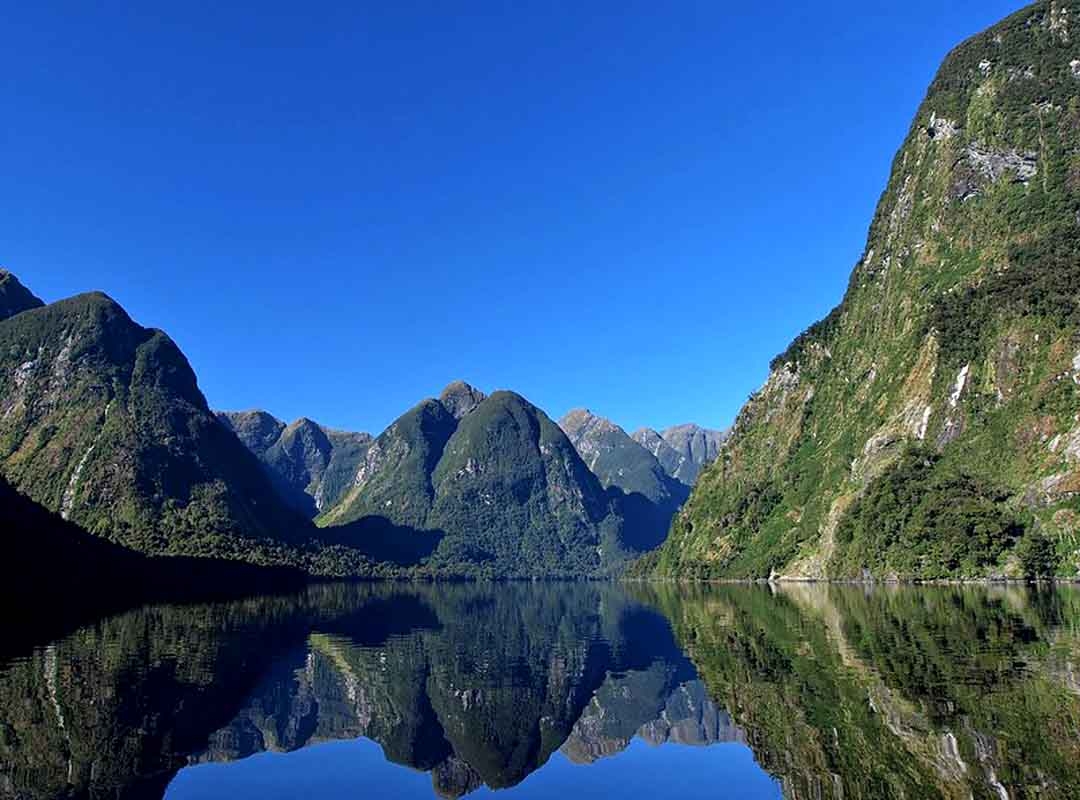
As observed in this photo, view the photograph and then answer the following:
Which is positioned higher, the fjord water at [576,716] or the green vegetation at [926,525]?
the green vegetation at [926,525]

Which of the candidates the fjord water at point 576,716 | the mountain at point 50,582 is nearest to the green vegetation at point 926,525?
the fjord water at point 576,716

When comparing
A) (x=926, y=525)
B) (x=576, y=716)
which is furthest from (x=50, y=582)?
(x=926, y=525)

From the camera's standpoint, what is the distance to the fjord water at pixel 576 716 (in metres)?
27.9

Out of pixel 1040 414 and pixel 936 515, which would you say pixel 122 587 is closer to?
pixel 936 515

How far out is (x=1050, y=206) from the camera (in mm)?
194250

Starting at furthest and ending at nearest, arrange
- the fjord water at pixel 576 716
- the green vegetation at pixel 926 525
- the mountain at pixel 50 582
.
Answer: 1. the green vegetation at pixel 926 525
2. the mountain at pixel 50 582
3. the fjord water at pixel 576 716

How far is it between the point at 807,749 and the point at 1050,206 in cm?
20922

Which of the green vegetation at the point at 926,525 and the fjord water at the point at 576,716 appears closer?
the fjord water at the point at 576,716

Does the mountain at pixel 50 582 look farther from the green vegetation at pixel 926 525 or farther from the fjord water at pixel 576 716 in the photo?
the green vegetation at pixel 926 525

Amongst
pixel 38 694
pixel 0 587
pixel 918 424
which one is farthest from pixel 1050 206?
pixel 0 587

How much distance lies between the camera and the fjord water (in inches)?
1097

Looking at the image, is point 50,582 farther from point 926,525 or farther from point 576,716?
point 926,525

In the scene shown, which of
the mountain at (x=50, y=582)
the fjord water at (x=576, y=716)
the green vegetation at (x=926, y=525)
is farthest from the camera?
the green vegetation at (x=926, y=525)

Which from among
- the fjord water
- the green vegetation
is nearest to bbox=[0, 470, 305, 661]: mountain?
the fjord water
